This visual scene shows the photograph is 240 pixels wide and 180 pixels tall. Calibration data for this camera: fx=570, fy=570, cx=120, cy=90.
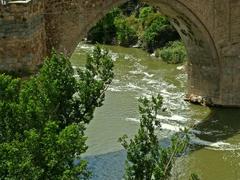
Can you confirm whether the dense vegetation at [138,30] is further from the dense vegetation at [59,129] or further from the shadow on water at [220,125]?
the dense vegetation at [59,129]

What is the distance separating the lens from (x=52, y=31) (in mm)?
17016

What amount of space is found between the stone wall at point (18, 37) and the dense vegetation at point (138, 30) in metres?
16.9

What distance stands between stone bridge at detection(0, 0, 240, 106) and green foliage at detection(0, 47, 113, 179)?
14.8 ft

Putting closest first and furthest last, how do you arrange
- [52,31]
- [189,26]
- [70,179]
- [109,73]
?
[70,179]
[109,73]
[52,31]
[189,26]

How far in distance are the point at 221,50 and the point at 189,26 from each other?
1597 mm

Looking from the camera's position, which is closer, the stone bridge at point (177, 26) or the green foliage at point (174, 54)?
the stone bridge at point (177, 26)

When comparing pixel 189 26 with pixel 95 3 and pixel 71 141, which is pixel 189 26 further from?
pixel 71 141

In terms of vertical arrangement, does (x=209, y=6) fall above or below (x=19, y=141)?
above

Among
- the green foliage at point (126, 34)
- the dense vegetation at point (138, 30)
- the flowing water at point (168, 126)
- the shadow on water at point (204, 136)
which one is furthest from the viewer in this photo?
the green foliage at point (126, 34)

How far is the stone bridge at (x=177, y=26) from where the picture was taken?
1494 cm

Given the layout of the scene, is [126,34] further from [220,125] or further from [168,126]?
[168,126]

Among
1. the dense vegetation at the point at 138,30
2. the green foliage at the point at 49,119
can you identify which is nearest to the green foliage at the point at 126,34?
the dense vegetation at the point at 138,30

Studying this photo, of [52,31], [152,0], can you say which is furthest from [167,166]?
[152,0]

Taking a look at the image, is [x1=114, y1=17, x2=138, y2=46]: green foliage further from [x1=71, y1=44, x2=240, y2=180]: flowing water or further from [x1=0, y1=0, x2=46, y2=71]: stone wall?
[x1=0, y1=0, x2=46, y2=71]: stone wall
